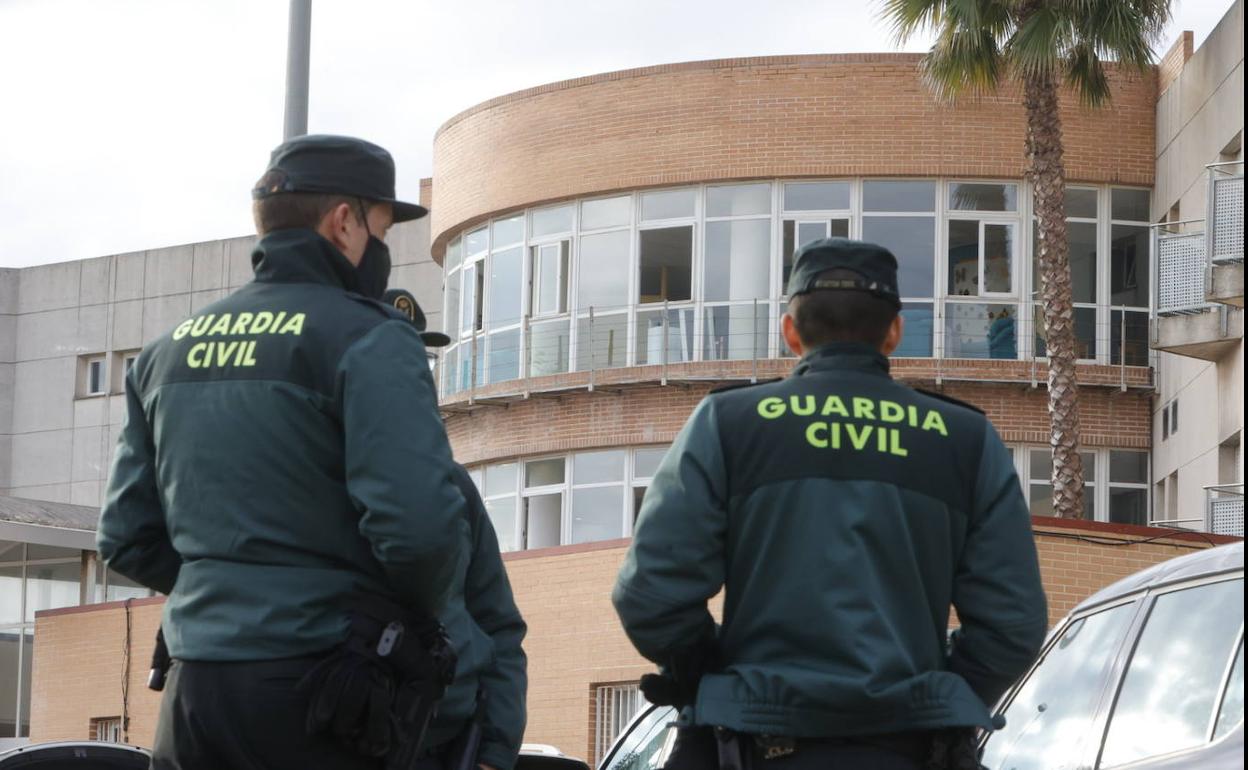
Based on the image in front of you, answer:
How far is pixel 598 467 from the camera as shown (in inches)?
1160

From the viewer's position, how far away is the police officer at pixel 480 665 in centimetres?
473

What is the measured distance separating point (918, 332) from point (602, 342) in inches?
170

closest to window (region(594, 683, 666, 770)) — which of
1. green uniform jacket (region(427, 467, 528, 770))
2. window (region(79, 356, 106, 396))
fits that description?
green uniform jacket (region(427, 467, 528, 770))

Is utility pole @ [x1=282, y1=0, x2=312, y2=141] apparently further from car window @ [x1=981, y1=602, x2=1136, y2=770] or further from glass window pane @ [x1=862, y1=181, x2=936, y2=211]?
glass window pane @ [x1=862, y1=181, x2=936, y2=211]

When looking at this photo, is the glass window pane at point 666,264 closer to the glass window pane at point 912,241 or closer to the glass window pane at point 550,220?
the glass window pane at point 550,220

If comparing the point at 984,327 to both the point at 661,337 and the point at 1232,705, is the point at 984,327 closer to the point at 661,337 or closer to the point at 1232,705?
the point at 661,337

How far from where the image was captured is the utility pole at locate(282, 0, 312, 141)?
12461 mm

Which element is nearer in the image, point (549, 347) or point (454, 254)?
point (549, 347)

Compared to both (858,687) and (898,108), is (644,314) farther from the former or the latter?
(858,687)

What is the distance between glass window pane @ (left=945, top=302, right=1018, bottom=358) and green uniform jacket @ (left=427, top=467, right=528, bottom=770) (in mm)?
23833

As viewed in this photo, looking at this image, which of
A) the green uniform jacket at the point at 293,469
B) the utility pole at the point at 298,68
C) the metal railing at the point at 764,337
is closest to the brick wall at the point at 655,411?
the metal railing at the point at 764,337

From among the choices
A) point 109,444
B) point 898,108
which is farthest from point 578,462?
point 109,444

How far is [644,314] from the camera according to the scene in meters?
29.4

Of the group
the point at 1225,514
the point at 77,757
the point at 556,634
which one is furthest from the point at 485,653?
the point at 556,634
